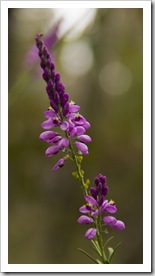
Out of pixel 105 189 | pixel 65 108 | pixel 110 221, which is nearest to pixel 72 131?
pixel 65 108

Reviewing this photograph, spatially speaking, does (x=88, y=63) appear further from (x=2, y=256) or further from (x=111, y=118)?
(x=2, y=256)

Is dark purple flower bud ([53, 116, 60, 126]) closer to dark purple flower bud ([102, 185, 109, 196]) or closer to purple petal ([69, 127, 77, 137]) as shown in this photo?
purple petal ([69, 127, 77, 137])

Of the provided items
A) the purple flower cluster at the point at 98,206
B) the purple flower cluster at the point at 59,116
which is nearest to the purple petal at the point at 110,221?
the purple flower cluster at the point at 98,206

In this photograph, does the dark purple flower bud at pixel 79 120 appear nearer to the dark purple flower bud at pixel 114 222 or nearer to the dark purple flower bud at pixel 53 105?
the dark purple flower bud at pixel 53 105

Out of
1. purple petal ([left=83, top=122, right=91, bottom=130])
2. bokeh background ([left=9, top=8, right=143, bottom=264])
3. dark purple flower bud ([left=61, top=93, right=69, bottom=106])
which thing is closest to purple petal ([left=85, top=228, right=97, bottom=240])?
purple petal ([left=83, top=122, right=91, bottom=130])

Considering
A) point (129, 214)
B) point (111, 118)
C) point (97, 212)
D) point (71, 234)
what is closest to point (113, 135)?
point (111, 118)

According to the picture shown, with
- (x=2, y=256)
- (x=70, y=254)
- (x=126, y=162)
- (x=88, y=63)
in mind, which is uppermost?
(x=88, y=63)
